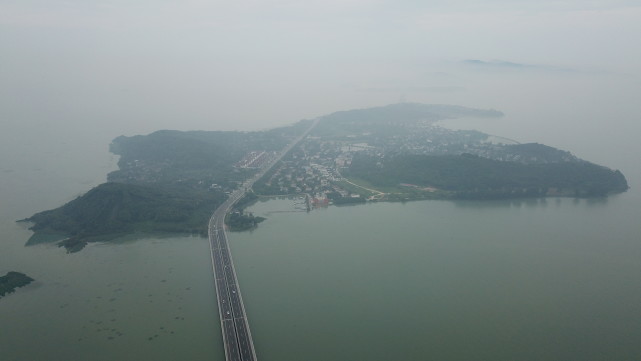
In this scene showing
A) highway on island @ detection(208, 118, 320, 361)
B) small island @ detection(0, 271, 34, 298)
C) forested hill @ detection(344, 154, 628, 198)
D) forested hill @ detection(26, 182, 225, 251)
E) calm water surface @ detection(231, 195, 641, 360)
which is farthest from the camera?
forested hill @ detection(344, 154, 628, 198)

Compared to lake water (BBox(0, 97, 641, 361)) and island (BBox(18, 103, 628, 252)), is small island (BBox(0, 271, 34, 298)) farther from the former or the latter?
island (BBox(18, 103, 628, 252))

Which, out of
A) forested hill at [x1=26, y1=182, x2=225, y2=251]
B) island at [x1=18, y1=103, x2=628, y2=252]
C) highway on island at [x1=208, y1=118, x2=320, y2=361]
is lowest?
highway on island at [x1=208, y1=118, x2=320, y2=361]

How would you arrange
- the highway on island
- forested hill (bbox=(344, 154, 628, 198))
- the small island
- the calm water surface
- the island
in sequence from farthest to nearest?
forested hill (bbox=(344, 154, 628, 198)) < the island < the small island < the calm water surface < the highway on island

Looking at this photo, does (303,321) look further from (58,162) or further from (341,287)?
(58,162)

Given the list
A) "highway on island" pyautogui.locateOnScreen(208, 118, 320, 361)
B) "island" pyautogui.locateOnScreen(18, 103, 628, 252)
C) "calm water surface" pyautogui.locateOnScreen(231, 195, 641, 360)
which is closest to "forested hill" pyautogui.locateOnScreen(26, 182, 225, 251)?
"island" pyautogui.locateOnScreen(18, 103, 628, 252)

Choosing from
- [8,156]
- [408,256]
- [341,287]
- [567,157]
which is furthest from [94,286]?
[567,157]

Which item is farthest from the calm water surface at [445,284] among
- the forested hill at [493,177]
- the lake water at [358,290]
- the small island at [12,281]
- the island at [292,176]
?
the small island at [12,281]

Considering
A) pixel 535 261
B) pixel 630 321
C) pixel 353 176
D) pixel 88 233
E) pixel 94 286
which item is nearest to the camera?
pixel 630 321
